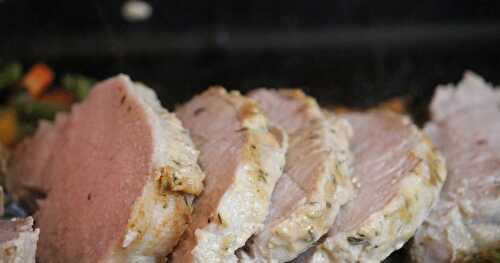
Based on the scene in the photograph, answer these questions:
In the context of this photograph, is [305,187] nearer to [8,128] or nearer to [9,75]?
[8,128]

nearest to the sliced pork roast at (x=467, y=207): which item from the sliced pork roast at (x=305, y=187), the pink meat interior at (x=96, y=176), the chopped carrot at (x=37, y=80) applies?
the sliced pork roast at (x=305, y=187)

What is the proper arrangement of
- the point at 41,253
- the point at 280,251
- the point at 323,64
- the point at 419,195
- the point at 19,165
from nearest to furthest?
the point at 280,251
the point at 419,195
the point at 41,253
the point at 19,165
the point at 323,64

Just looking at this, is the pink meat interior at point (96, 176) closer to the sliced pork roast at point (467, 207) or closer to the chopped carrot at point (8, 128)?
the chopped carrot at point (8, 128)

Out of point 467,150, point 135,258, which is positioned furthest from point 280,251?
point 467,150

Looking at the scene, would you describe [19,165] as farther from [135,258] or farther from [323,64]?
[323,64]

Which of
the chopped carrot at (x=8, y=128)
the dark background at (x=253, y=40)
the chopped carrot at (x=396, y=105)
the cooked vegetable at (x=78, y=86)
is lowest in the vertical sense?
the chopped carrot at (x=8, y=128)

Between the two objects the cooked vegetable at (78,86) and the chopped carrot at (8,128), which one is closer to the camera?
the chopped carrot at (8,128)
